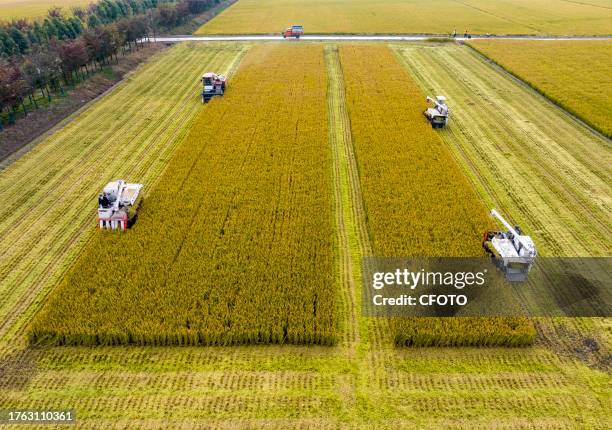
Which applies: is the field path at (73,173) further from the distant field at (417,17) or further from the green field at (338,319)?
the distant field at (417,17)

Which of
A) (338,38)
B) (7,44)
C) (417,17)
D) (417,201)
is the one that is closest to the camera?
(417,201)

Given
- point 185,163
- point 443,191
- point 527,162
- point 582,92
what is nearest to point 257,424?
point 443,191

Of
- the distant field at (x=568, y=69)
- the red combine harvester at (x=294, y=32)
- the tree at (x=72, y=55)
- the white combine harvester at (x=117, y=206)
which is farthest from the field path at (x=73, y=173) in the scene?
the distant field at (x=568, y=69)

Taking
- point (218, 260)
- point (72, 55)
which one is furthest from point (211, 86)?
point (218, 260)

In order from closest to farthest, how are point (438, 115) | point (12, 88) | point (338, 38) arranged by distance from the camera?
point (12, 88) < point (438, 115) < point (338, 38)

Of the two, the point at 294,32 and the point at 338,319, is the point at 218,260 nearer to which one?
the point at 338,319

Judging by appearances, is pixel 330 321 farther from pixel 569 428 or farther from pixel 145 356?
pixel 569 428

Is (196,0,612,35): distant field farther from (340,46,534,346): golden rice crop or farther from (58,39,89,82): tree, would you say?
(340,46,534,346): golden rice crop
